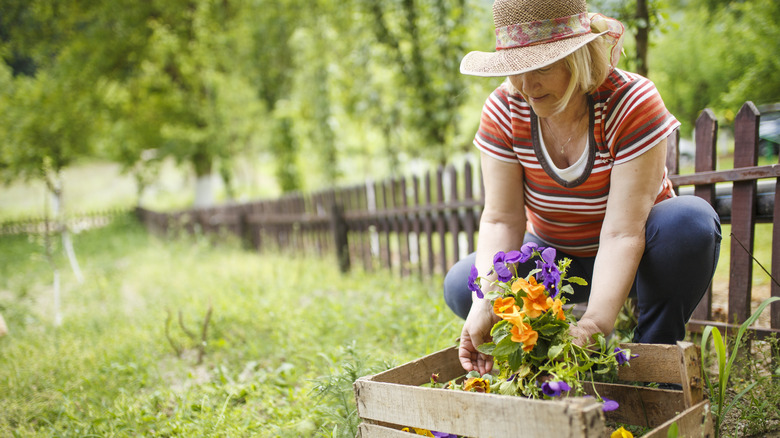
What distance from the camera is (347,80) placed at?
902cm

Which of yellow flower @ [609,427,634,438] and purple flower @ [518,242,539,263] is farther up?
purple flower @ [518,242,539,263]

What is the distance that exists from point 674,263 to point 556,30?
2.71 ft

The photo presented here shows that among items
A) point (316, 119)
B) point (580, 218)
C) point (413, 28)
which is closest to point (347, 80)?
point (316, 119)

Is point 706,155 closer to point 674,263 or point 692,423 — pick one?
point 674,263

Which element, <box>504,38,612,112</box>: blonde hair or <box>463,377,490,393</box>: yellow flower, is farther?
<box>504,38,612,112</box>: blonde hair

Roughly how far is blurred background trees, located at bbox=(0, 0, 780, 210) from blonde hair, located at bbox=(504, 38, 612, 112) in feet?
12.9

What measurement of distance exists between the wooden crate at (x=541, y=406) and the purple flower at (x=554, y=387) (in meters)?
0.10

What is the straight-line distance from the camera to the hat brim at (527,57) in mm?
1434

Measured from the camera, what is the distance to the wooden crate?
1012 millimetres

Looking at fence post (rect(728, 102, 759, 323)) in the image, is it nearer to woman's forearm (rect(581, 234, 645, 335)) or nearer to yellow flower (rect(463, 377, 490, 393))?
woman's forearm (rect(581, 234, 645, 335))

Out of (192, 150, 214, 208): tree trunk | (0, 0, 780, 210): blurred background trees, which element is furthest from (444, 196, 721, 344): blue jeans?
(192, 150, 214, 208): tree trunk

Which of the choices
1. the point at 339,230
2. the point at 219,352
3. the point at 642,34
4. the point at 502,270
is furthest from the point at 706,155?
the point at 339,230

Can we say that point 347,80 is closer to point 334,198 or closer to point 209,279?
point 334,198

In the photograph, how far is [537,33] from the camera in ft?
4.96
